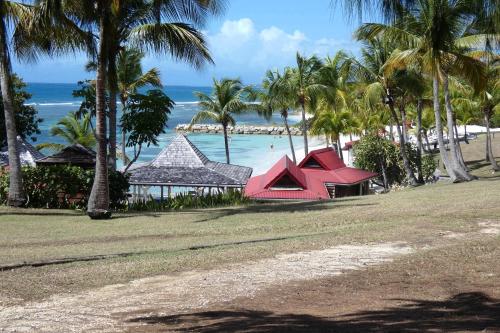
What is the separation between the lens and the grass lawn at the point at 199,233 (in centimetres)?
888

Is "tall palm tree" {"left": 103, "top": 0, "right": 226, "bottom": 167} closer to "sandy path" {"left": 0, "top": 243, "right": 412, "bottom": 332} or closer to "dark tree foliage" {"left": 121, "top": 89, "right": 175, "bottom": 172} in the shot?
"dark tree foliage" {"left": 121, "top": 89, "right": 175, "bottom": 172}

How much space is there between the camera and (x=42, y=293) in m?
7.71

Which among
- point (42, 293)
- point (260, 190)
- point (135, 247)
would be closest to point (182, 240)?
point (135, 247)

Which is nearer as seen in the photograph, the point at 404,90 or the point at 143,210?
the point at 143,210

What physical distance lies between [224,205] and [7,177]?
23.3 ft

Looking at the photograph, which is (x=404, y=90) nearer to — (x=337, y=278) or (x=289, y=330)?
(x=337, y=278)

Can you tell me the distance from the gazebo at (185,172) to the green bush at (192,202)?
9.53 ft

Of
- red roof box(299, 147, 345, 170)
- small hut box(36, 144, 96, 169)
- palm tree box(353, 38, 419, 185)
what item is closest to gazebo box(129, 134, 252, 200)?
small hut box(36, 144, 96, 169)

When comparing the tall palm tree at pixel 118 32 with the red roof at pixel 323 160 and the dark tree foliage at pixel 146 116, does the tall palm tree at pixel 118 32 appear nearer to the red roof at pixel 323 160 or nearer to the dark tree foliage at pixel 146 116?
the dark tree foliage at pixel 146 116

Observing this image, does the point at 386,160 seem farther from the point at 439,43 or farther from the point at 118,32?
the point at 118,32

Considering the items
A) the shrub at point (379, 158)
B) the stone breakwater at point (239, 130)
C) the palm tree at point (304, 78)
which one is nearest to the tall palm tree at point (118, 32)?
the shrub at point (379, 158)

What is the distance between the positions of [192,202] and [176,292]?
14.8 meters

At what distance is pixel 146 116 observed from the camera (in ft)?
67.2

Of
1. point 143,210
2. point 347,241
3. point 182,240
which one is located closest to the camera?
point 347,241
